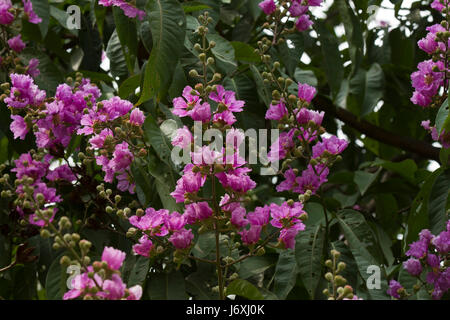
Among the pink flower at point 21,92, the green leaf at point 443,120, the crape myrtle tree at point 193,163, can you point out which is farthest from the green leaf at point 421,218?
the pink flower at point 21,92

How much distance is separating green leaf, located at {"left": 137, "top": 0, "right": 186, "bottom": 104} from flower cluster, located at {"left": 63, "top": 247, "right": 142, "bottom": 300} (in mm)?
450

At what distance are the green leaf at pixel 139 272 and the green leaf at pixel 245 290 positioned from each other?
7.9 inches

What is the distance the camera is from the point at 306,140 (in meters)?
1.30

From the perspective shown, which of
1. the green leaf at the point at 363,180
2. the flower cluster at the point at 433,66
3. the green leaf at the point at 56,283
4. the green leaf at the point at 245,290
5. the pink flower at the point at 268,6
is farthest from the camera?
the green leaf at the point at 363,180

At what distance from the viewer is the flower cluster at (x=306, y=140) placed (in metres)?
1.26

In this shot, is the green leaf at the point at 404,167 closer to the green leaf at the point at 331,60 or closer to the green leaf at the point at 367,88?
the green leaf at the point at 367,88

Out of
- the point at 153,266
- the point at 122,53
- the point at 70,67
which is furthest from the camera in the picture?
the point at 70,67

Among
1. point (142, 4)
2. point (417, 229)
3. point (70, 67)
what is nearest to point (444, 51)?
point (417, 229)

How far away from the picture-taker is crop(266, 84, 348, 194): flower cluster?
126cm

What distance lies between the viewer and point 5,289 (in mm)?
1478

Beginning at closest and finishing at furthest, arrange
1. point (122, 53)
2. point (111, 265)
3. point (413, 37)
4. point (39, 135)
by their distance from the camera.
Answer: point (111, 265), point (39, 135), point (122, 53), point (413, 37)

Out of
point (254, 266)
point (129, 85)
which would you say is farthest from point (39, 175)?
point (254, 266)

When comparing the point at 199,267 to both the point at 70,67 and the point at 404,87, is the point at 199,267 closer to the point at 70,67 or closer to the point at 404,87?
the point at 70,67

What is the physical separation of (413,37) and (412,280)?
102 centimetres
